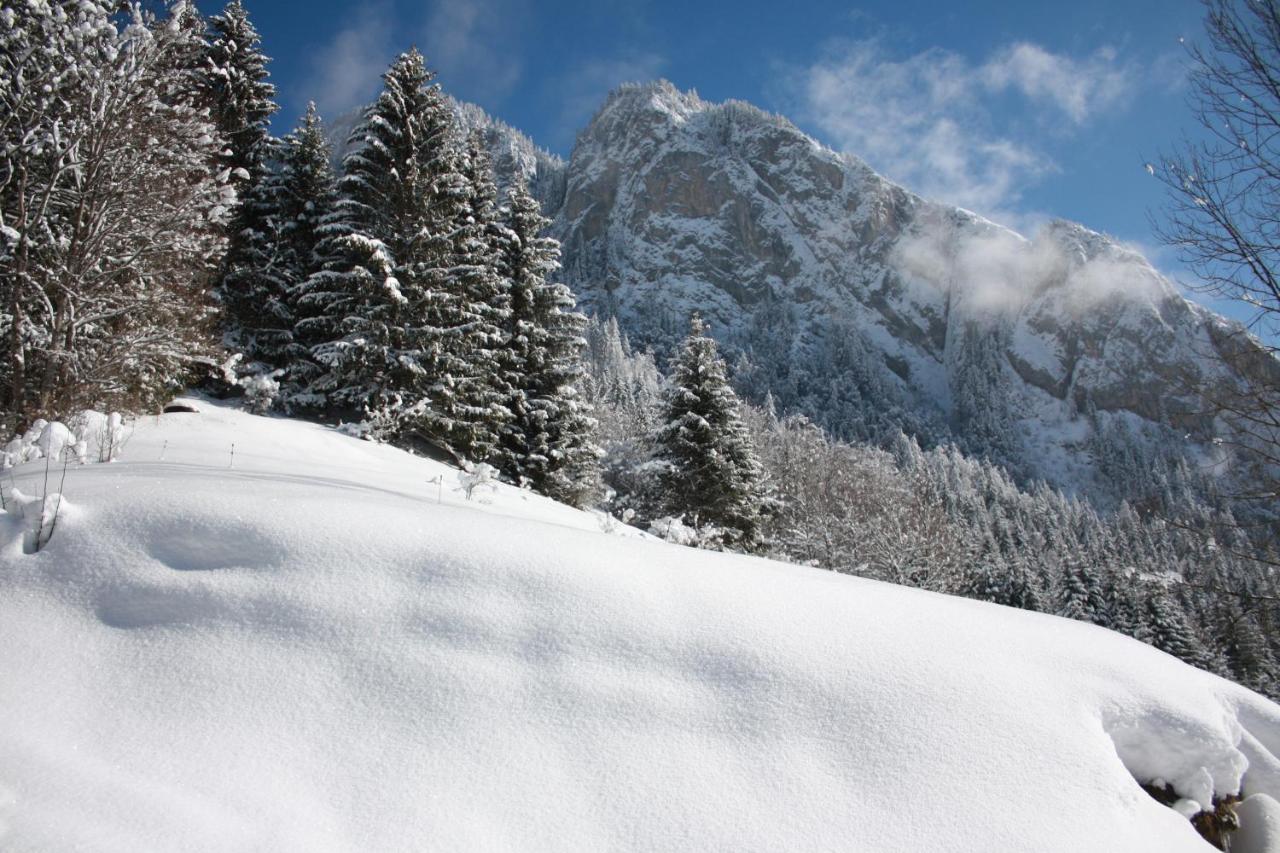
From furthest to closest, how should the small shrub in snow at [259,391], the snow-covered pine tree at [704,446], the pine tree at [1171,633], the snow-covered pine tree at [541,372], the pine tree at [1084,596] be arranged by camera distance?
the pine tree at [1084,596], the pine tree at [1171,633], the snow-covered pine tree at [704,446], the snow-covered pine tree at [541,372], the small shrub in snow at [259,391]

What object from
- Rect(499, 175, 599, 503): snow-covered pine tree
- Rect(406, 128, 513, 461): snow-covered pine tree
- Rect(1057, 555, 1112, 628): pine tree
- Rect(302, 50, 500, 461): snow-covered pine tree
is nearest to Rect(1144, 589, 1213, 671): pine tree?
Rect(1057, 555, 1112, 628): pine tree

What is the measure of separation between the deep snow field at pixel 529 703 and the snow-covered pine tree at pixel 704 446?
1430 centimetres

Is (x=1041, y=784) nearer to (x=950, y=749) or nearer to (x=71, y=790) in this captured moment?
(x=950, y=749)

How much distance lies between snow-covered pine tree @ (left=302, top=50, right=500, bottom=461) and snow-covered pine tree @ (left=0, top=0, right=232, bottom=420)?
4347mm

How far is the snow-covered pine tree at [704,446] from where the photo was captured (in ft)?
57.8

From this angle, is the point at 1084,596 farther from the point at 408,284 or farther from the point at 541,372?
the point at 408,284

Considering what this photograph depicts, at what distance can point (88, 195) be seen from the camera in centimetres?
788

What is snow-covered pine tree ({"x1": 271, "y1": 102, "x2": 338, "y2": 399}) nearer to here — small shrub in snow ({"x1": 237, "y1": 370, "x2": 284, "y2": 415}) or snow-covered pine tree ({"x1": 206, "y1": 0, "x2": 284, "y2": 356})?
snow-covered pine tree ({"x1": 206, "y1": 0, "x2": 284, "y2": 356})

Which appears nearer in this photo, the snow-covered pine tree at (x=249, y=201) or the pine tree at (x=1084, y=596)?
the snow-covered pine tree at (x=249, y=201)

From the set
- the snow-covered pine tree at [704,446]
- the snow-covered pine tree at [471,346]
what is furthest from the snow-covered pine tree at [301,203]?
the snow-covered pine tree at [704,446]

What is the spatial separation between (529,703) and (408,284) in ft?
44.1

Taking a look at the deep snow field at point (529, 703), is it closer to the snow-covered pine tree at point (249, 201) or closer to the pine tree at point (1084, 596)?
the snow-covered pine tree at point (249, 201)

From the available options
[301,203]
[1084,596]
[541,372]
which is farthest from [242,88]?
[1084,596]

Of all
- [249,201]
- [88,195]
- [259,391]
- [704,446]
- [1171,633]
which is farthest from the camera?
[1171,633]
